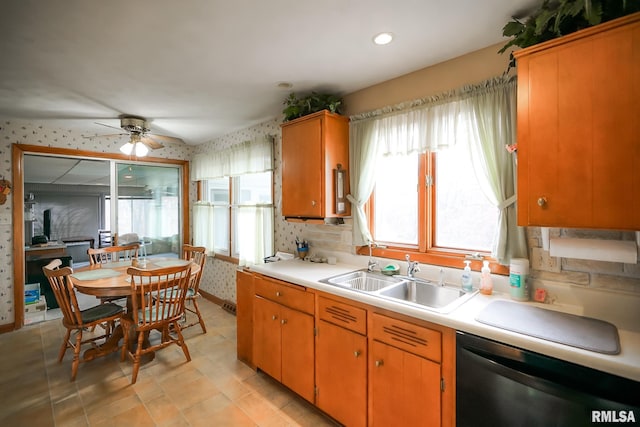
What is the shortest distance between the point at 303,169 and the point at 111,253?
125 inches

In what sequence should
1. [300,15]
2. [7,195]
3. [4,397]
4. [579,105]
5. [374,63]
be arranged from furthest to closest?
[7,195] < [4,397] < [374,63] < [300,15] < [579,105]

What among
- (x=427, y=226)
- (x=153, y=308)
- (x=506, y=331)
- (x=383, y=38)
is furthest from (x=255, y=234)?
(x=506, y=331)

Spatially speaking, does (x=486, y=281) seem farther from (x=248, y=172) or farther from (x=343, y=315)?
(x=248, y=172)

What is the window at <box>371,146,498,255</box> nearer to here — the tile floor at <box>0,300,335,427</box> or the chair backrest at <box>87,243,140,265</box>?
the tile floor at <box>0,300,335,427</box>

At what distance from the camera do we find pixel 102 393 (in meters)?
2.27

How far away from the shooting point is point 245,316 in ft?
8.75

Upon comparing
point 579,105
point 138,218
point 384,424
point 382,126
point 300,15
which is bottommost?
point 384,424

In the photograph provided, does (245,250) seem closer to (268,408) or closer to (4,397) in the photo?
(268,408)

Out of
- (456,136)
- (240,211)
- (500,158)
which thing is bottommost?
(240,211)

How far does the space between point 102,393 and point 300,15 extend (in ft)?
9.78

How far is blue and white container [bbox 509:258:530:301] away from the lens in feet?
5.31

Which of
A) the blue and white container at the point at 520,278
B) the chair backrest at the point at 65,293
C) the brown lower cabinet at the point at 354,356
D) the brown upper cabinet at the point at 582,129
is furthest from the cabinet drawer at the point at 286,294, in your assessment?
the chair backrest at the point at 65,293

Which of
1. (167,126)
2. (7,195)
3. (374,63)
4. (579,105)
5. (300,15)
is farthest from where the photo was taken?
(167,126)

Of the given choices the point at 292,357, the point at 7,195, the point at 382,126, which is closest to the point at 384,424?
the point at 292,357
